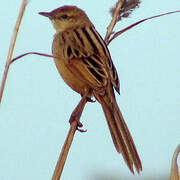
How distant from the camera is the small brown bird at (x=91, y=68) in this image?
110 inches

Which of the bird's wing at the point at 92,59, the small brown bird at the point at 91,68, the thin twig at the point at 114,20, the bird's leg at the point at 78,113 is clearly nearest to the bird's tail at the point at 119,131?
the small brown bird at the point at 91,68

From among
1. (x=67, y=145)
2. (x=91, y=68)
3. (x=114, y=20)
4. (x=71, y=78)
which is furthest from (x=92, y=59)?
(x=67, y=145)

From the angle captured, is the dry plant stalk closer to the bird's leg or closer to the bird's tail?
the bird's tail

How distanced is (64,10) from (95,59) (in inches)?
29.9

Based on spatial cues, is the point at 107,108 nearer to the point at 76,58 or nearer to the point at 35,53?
the point at 76,58

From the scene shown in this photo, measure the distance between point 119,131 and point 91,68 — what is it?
0.60 meters

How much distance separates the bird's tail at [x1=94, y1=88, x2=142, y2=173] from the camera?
2227mm

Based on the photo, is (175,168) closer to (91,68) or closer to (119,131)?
(119,131)

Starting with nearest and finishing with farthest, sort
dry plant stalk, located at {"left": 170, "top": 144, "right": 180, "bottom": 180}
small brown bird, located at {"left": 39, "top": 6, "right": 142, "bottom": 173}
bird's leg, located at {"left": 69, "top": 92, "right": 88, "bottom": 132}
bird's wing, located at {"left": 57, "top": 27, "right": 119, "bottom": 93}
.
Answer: dry plant stalk, located at {"left": 170, "top": 144, "right": 180, "bottom": 180} < bird's leg, located at {"left": 69, "top": 92, "right": 88, "bottom": 132} < small brown bird, located at {"left": 39, "top": 6, "right": 142, "bottom": 173} < bird's wing, located at {"left": 57, "top": 27, "right": 119, "bottom": 93}

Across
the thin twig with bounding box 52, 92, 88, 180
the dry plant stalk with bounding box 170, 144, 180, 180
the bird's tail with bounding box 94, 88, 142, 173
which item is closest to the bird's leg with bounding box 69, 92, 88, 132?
the thin twig with bounding box 52, 92, 88, 180

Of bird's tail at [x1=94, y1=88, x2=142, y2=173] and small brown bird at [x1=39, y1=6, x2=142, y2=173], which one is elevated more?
small brown bird at [x1=39, y1=6, x2=142, y2=173]

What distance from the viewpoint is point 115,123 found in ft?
9.06

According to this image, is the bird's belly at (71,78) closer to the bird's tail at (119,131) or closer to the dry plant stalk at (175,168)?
the bird's tail at (119,131)

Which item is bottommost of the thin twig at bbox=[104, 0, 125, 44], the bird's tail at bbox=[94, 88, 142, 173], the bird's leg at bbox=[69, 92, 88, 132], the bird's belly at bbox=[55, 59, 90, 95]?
the bird's tail at bbox=[94, 88, 142, 173]
